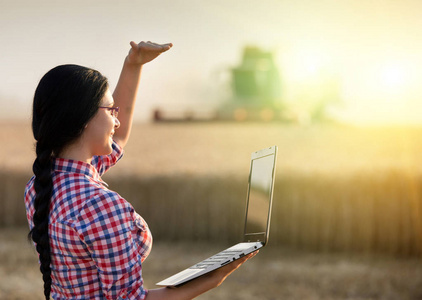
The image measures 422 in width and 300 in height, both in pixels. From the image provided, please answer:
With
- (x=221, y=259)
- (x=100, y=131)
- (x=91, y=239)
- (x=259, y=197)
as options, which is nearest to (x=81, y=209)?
(x=91, y=239)

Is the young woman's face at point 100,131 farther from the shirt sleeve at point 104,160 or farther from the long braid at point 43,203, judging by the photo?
the shirt sleeve at point 104,160

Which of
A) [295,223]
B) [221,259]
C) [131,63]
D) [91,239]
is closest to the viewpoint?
Result: [91,239]

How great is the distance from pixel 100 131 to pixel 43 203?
0.20 metres

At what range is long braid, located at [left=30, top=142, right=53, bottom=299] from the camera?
1.44 metres

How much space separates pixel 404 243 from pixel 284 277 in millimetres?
1835

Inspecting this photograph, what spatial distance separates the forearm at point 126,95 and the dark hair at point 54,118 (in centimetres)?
40

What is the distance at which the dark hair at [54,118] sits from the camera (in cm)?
144

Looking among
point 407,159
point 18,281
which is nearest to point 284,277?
point 18,281

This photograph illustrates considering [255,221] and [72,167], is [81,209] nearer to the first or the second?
[72,167]

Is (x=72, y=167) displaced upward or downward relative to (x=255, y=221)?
upward

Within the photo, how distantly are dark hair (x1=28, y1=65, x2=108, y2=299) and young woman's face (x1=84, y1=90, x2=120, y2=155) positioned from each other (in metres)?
0.01

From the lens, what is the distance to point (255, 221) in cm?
180

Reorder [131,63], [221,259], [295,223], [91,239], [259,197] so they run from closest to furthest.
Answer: [91,239], [221,259], [259,197], [131,63], [295,223]

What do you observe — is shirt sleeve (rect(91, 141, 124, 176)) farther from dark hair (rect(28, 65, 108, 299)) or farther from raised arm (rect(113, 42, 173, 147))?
dark hair (rect(28, 65, 108, 299))
